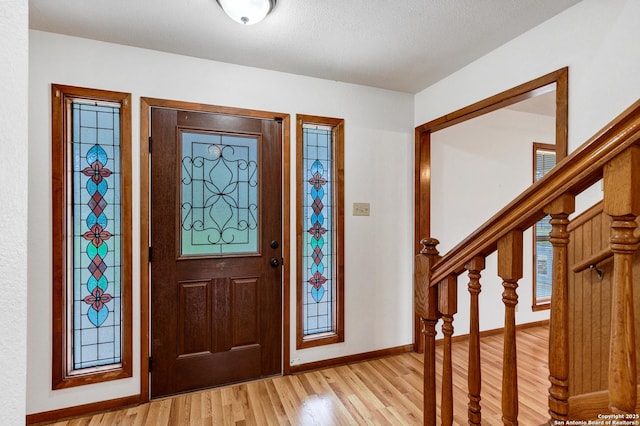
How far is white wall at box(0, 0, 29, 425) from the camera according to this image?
58cm

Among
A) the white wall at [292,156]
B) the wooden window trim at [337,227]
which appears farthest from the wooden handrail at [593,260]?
the wooden window trim at [337,227]

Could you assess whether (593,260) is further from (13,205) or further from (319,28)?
(13,205)

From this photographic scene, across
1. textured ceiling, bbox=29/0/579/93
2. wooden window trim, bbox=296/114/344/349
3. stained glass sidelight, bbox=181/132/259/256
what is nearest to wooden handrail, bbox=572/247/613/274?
textured ceiling, bbox=29/0/579/93

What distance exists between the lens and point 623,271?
0.64 meters

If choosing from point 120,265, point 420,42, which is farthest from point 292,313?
point 420,42

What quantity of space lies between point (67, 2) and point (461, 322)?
3928mm

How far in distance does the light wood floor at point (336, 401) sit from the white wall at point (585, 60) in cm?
147

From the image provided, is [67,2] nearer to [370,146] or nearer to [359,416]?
[370,146]

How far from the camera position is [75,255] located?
2102 millimetres

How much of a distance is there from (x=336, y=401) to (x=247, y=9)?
2.51 m

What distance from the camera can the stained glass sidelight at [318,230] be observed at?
8.90 ft

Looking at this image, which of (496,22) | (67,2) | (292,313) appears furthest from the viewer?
(292,313)

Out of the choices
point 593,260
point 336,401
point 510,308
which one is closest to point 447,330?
point 510,308

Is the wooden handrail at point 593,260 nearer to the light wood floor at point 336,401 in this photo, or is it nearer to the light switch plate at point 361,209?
the light wood floor at point 336,401
